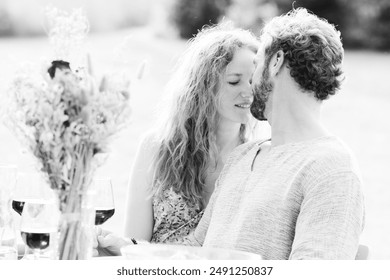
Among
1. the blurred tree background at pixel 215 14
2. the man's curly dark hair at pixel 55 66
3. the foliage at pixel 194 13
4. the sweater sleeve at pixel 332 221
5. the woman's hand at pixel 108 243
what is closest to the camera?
the man's curly dark hair at pixel 55 66

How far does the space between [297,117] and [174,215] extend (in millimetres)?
799

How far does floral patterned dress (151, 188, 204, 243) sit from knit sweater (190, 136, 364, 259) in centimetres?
47

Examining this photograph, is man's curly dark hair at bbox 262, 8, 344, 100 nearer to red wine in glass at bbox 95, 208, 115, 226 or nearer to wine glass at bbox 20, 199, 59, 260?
red wine in glass at bbox 95, 208, 115, 226

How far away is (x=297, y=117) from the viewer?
1961 millimetres

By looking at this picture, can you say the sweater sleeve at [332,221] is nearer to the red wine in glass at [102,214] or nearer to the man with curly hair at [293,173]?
the man with curly hair at [293,173]

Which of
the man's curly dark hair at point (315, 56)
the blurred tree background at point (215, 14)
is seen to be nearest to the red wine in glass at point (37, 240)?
the man's curly dark hair at point (315, 56)

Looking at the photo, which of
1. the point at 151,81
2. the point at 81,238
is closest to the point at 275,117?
the point at 81,238

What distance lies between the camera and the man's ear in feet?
6.56

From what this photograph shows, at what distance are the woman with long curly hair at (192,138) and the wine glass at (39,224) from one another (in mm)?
1071

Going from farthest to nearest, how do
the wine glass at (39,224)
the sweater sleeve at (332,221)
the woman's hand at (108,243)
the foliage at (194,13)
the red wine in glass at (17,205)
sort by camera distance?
the foliage at (194,13) < the woman's hand at (108,243) < the red wine in glass at (17,205) < the sweater sleeve at (332,221) < the wine glass at (39,224)

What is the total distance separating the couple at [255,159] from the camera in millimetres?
1713

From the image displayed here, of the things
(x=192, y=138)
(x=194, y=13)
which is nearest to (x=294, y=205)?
(x=192, y=138)

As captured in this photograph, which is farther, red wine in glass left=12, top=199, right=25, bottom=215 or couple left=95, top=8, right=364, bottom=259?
red wine in glass left=12, top=199, right=25, bottom=215

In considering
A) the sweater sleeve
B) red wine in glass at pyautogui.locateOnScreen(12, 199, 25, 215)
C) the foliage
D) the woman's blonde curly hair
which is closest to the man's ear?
the sweater sleeve
